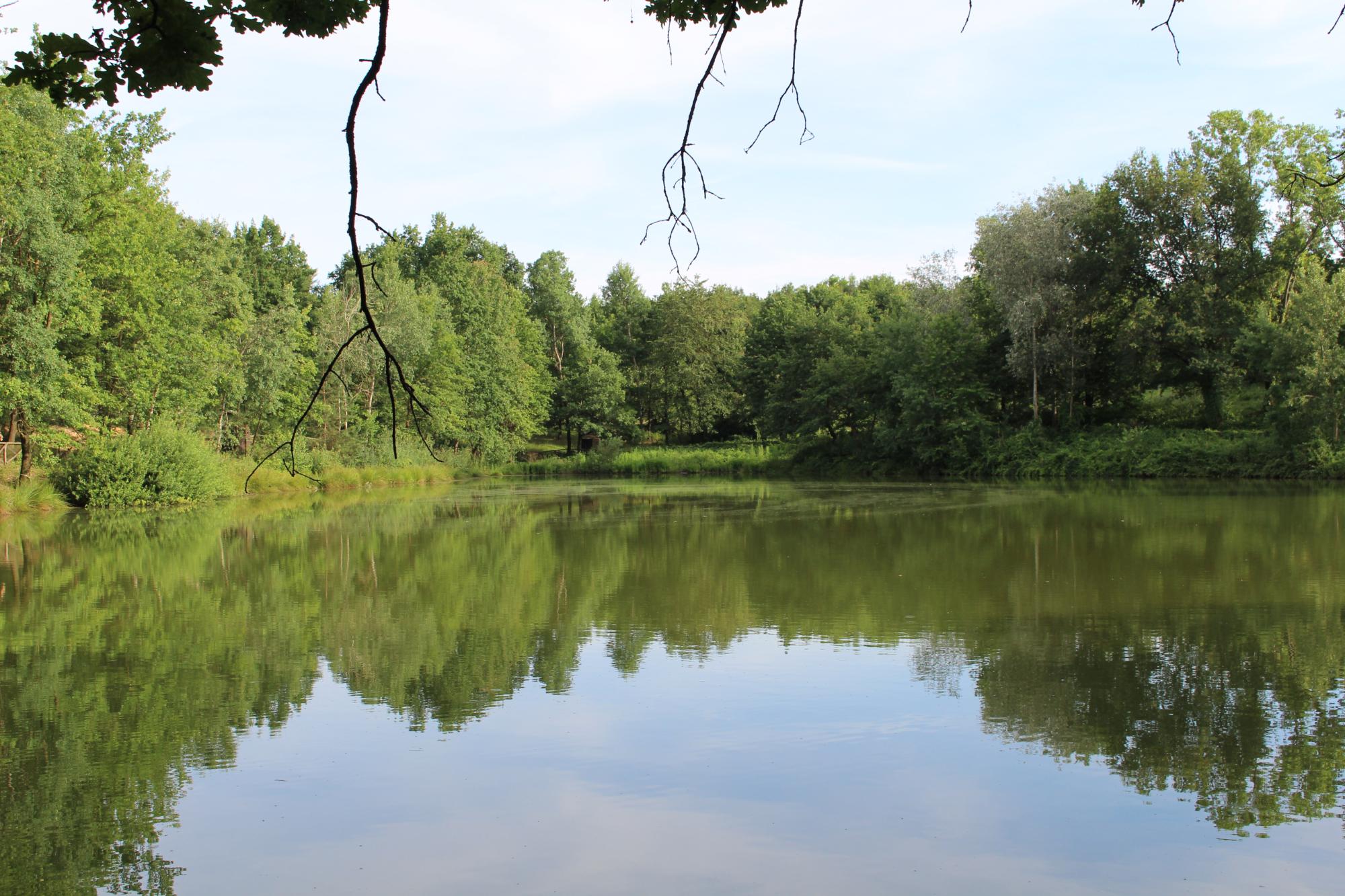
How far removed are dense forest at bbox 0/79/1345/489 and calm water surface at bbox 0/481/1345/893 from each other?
1171cm

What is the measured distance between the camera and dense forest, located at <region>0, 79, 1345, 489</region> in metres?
23.5

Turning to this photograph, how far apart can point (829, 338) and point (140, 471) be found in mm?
26630

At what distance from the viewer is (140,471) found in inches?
925

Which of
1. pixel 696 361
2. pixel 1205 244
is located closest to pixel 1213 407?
pixel 1205 244

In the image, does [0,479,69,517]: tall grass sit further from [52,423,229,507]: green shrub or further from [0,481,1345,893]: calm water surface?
[0,481,1345,893]: calm water surface

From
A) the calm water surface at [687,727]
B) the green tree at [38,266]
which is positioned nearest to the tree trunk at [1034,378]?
the calm water surface at [687,727]

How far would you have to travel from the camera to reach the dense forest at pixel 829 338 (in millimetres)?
23531

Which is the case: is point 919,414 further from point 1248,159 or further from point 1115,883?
point 1115,883

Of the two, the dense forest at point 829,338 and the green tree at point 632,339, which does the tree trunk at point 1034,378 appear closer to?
the dense forest at point 829,338

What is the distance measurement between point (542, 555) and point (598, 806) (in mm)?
9371

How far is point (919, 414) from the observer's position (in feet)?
116

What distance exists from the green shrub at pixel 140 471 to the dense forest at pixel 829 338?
490 millimetres

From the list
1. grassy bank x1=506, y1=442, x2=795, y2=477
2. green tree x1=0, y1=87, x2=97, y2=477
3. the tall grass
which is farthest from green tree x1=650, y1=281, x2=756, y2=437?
the tall grass

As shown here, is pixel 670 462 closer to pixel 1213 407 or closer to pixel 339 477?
pixel 339 477
